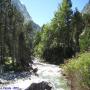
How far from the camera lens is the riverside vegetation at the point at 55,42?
1036 inches

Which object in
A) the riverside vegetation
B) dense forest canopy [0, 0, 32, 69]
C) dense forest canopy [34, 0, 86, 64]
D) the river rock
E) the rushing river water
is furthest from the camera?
dense forest canopy [34, 0, 86, 64]

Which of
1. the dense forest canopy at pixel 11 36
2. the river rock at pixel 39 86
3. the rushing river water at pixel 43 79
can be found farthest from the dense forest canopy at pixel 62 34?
the river rock at pixel 39 86

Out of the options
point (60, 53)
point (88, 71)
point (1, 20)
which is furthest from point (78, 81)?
point (60, 53)

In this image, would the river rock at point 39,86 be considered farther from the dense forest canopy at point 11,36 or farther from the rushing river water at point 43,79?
the dense forest canopy at point 11,36

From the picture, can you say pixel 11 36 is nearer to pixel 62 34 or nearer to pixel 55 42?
pixel 55 42

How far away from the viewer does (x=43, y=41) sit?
78250mm

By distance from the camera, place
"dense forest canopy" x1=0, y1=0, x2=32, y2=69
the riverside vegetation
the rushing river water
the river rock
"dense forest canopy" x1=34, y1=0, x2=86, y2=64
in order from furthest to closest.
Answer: "dense forest canopy" x1=34, y1=0, x2=86, y2=64, "dense forest canopy" x1=0, y1=0, x2=32, y2=69, the rushing river water, the riverside vegetation, the river rock

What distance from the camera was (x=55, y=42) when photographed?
74062 millimetres

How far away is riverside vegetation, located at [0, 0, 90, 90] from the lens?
86.3 feet

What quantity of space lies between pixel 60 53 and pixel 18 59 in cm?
1694

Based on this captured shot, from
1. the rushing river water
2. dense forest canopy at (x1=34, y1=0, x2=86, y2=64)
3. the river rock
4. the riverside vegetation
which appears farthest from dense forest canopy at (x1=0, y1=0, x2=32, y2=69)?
the river rock

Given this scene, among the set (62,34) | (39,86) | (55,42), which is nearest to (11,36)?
(55,42)

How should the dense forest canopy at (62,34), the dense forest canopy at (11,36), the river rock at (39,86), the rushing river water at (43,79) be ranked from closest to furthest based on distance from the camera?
the river rock at (39,86)
the rushing river water at (43,79)
the dense forest canopy at (11,36)
the dense forest canopy at (62,34)

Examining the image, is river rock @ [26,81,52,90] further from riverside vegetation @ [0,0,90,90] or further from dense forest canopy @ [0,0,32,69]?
dense forest canopy @ [0,0,32,69]
